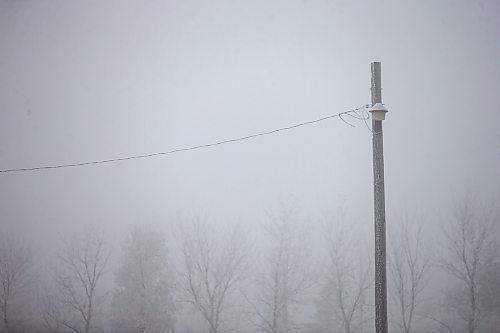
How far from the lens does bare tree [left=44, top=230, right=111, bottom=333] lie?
18.5 meters

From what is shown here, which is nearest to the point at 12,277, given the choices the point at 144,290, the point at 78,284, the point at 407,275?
the point at 78,284

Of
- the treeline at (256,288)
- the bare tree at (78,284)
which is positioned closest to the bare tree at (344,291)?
the treeline at (256,288)

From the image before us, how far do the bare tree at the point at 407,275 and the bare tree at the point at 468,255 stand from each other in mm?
870

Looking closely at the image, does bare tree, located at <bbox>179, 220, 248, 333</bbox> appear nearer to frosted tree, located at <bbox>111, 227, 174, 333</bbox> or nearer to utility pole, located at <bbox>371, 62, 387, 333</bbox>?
frosted tree, located at <bbox>111, 227, 174, 333</bbox>

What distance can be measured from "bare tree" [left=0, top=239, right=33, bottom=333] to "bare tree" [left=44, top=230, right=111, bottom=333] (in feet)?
4.57

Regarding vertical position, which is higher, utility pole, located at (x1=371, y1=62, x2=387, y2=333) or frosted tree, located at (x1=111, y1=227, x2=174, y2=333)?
utility pole, located at (x1=371, y1=62, x2=387, y2=333)

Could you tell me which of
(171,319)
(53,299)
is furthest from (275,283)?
(53,299)

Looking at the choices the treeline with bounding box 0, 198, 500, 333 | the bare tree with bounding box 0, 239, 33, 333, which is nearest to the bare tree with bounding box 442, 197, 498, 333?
the treeline with bounding box 0, 198, 500, 333

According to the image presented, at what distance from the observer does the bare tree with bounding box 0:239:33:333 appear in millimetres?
19172

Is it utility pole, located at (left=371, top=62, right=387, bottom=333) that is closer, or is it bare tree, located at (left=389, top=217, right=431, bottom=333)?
utility pole, located at (left=371, top=62, right=387, bottom=333)

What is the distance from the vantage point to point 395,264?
17.1 metres

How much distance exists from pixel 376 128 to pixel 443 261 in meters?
12.2

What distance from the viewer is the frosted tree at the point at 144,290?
57.7 feet

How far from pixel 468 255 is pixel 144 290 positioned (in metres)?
12.7
